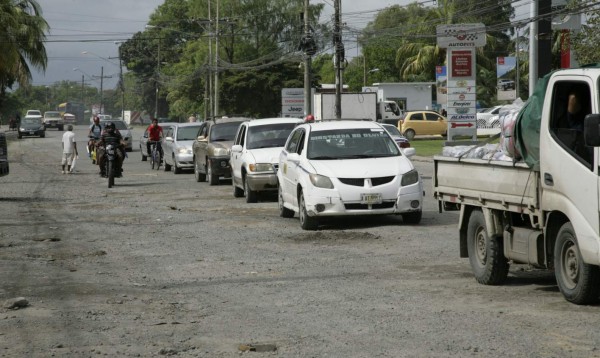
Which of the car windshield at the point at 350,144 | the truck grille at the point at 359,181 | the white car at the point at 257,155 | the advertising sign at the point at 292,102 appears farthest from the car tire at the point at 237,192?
the advertising sign at the point at 292,102

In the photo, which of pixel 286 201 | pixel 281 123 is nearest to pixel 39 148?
pixel 281 123

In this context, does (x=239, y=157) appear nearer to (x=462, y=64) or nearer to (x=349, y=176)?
(x=349, y=176)

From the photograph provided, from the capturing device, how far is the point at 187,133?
36906 millimetres

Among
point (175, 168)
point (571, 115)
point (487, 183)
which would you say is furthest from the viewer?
point (175, 168)

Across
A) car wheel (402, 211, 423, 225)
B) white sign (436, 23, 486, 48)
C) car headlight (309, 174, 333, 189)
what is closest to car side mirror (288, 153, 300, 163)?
A: car headlight (309, 174, 333, 189)

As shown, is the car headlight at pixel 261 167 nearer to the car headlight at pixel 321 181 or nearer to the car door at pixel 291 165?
the car door at pixel 291 165

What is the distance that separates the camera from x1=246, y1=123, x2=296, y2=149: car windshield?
24125mm

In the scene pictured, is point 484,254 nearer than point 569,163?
No

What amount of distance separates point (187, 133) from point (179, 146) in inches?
59.9

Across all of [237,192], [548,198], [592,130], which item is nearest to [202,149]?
[237,192]

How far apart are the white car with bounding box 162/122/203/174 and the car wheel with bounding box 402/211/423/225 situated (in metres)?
18.7

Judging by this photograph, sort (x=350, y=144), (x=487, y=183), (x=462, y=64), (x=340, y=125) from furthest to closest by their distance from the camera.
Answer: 1. (x=462, y=64)
2. (x=340, y=125)
3. (x=350, y=144)
4. (x=487, y=183)

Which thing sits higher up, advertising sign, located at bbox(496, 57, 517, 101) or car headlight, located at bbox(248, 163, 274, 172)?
advertising sign, located at bbox(496, 57, 517, 101)

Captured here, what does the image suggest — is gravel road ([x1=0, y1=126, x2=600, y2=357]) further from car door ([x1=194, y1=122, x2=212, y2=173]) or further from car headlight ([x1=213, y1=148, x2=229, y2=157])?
car door ([x1=194, y1=122, x2=212, y2=173])
